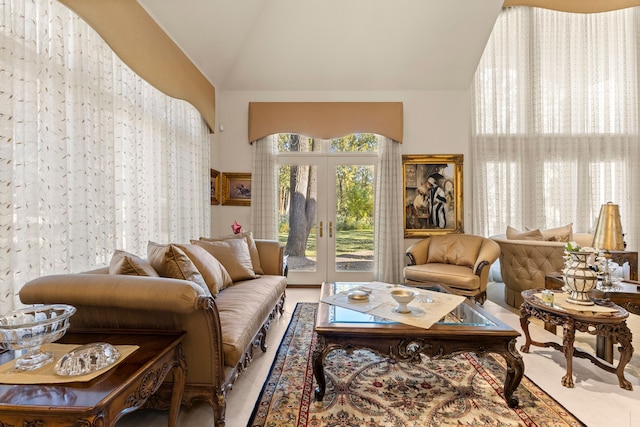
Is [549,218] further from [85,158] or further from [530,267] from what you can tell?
[85,158]

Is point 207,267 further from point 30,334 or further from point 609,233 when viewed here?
point 609,233

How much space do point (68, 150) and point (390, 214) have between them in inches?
163

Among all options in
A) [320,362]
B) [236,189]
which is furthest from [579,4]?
[320,362]

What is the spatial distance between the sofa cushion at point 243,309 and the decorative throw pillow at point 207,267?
97 mm

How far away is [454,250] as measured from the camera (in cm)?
434

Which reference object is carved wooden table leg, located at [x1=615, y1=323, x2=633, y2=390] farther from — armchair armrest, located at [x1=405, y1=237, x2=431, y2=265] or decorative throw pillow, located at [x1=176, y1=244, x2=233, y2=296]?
decorative throw pillow, located at [x1=176, y1=244, x2=233, y2=296]

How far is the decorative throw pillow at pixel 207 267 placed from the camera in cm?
255

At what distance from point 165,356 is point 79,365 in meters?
0.33

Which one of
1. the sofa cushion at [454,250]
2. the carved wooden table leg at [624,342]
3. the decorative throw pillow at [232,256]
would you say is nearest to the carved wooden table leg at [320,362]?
the decorative throw pillow at [232,256]

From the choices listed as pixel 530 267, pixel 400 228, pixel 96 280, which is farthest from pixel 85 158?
pixel 530 267

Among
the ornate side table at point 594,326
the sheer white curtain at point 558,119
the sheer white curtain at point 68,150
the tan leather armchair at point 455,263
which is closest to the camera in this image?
the sheer white curtain at point 68,150

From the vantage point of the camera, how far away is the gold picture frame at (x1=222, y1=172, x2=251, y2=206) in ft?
16.8

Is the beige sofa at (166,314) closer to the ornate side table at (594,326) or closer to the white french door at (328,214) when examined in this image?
the ornate side table at (594,326)

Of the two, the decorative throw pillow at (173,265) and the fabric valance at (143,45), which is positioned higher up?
the fabric valance at (143,45)
